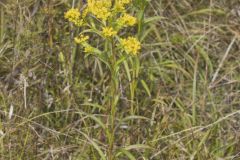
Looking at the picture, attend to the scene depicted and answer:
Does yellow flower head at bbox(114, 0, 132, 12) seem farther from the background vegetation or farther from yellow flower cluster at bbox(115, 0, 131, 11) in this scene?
the background vegetation

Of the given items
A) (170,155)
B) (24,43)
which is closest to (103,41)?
(24,43)

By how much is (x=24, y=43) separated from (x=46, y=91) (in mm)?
288

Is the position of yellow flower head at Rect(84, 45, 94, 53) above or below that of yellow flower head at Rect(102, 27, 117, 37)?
below

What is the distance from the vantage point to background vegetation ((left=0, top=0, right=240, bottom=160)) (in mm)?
2607

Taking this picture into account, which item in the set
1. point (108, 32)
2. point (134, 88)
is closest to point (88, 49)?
point (108, 32)

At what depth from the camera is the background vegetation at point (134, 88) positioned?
2.61m

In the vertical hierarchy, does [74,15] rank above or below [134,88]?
above

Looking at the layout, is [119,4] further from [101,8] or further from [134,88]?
[134,88]

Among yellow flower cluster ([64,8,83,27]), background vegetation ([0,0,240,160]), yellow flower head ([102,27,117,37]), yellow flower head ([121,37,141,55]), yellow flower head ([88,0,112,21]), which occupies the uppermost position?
yellow flower head ([88,0,112,21])

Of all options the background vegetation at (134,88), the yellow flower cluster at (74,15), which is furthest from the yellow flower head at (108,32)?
the background vegetation at (134,88)

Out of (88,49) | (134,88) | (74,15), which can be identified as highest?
(74,15)

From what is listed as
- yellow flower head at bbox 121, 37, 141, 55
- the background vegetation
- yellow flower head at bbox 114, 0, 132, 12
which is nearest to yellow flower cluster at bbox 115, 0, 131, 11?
yellow flower head at bbox 114, 0, 132, 12

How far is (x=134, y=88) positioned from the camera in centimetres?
271

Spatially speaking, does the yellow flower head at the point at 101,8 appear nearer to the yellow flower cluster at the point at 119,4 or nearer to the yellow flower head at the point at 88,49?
the yellow flower cluster at the point at 119,4
